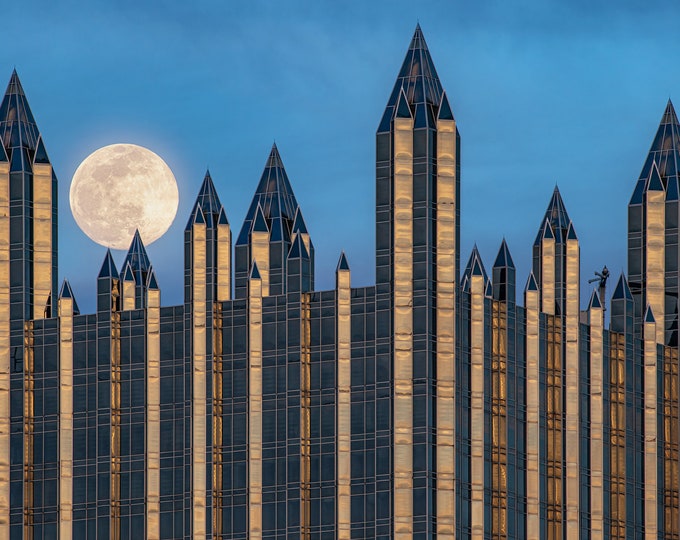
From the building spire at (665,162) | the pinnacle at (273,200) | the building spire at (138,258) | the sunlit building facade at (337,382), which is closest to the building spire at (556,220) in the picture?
the sunlit building facade at (337,382)

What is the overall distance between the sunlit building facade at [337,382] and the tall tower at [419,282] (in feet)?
0.45

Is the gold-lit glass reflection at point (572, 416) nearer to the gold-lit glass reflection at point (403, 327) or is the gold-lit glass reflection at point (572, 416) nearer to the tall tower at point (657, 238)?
the tall tower at point (657, 238)

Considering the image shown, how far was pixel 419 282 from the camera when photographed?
172750 mm

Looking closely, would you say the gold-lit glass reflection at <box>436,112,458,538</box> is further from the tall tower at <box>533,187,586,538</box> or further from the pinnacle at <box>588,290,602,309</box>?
the pinnacle at <box>588,290,602,309</box>

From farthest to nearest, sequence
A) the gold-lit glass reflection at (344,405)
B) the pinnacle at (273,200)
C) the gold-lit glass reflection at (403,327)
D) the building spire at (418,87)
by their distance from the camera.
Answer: the pinnacle at (273,200), the building spire at (418,87), the gold-lit glass reflection at (344,405), the gold-lit glass reflection at (403,327)

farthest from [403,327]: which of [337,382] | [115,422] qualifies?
[115,422]

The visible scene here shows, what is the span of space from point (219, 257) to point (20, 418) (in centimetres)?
1719

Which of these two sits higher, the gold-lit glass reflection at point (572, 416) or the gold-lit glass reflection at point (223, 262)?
the gold-lit glass reflection at point (223, 262)

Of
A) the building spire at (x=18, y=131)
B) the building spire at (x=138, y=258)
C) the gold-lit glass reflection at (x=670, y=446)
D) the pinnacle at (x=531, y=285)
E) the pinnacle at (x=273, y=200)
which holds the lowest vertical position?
the gold-lit glass reflection at (x=670, y=446)

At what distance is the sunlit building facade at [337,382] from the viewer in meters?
172

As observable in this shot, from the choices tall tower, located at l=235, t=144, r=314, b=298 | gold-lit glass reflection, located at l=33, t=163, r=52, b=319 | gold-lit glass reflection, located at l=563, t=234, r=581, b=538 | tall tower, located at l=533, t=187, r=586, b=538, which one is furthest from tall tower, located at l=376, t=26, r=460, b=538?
gold-lit glass reflection, located at l=33, t=163, r=52, b=319

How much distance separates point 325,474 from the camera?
567 feet

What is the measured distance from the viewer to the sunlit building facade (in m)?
172

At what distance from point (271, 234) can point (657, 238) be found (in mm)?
28131
